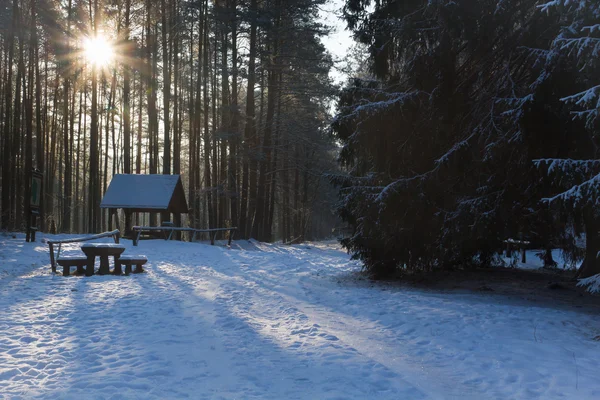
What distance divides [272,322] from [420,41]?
22.3 ft

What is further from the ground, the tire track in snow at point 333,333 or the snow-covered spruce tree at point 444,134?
the snow-covered spruce tree at point 444,134

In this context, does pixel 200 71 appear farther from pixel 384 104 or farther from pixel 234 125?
pixel 384 104

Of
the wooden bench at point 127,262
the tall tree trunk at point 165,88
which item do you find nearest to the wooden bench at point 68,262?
the wooden bench at point 127,262

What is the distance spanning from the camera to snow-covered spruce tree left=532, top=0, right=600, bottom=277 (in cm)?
554

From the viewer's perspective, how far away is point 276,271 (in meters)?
12.6

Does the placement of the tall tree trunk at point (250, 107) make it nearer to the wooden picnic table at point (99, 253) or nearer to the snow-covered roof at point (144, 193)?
the snow-covered roof at point (144, 193)

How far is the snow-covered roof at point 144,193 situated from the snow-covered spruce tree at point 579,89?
1926 cm

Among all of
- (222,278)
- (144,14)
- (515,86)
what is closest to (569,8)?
(515,86)

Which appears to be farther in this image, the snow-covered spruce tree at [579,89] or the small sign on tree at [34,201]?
the small sign on tree at [34,201]

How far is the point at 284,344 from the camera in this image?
539cm

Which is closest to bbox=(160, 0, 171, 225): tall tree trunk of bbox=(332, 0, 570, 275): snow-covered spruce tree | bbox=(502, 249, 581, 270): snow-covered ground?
bbox=(332, 0, 570, 275): snow-covered spruce tree

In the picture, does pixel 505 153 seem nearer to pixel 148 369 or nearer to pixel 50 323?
pixel 148 369

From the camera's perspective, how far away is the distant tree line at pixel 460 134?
24.3 ft

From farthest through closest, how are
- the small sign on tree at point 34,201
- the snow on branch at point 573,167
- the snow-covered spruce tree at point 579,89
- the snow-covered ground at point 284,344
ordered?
the small sign on tree at point 34,201 → the snow on branch at point 573,167 → the snow-covered spruce tree at point 579,89 → the snow-covered ground at point 284,344
